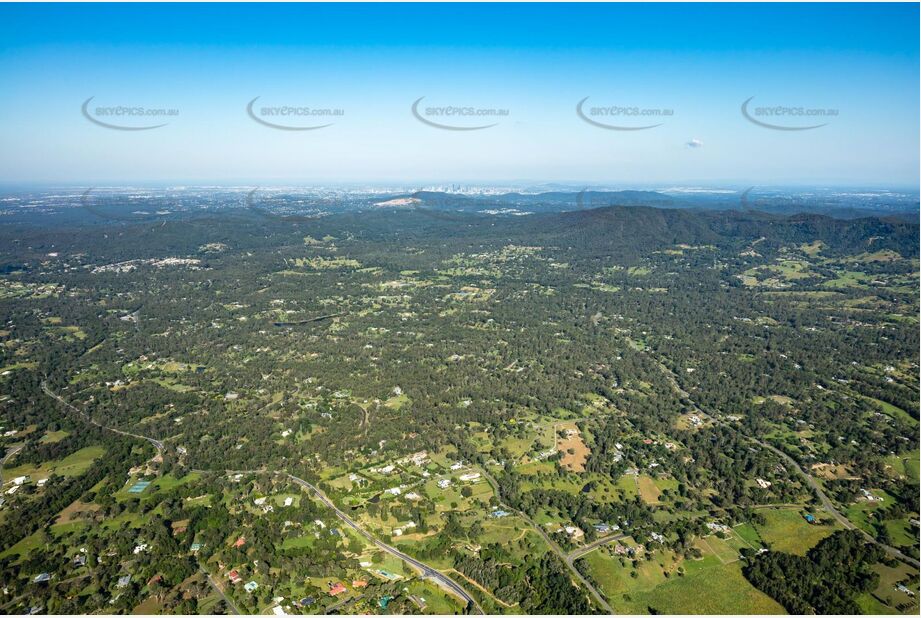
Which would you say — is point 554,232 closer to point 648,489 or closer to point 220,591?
point 648,489

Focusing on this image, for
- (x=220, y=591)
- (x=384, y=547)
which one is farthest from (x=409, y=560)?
(x=220, y=591)

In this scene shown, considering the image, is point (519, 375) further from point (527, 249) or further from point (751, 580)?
point (527, 249)

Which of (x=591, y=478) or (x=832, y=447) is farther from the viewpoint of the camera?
(x=832, y=447)

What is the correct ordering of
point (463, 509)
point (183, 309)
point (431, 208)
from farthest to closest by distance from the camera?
1. point (431, 208)
2. point (183, 309)
3. point (463, 509)

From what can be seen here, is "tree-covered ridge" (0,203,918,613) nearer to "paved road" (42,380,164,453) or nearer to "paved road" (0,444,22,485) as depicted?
"paved road" (0,444,22,485)

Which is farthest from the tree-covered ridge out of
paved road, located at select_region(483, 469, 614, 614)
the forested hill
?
the forested hill

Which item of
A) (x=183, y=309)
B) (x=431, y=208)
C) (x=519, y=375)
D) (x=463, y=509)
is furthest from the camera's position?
(x=431, y=208)

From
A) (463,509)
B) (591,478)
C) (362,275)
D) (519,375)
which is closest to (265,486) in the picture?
(463,509)
